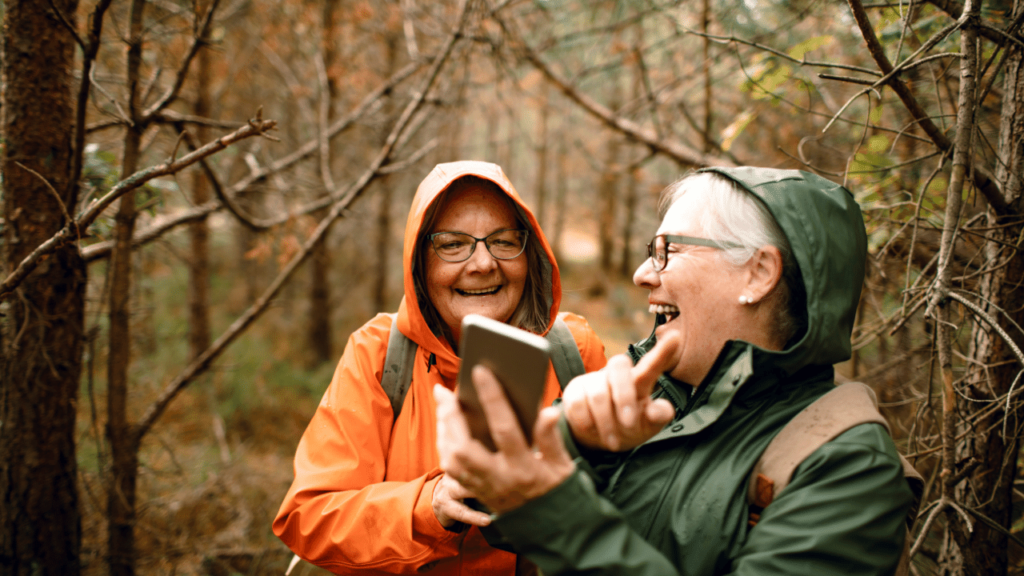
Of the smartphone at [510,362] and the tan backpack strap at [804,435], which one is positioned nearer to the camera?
the smartphone at [510,362]

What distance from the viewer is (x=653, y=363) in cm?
107

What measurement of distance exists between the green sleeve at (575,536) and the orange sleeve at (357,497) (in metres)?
0.54

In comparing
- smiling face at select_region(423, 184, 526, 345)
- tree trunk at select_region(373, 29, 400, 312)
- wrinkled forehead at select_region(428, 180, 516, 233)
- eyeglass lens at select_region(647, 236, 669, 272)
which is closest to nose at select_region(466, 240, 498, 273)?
smiling face at select_region(423, 184, 526, 345)

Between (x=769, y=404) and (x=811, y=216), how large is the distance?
1.60 feet

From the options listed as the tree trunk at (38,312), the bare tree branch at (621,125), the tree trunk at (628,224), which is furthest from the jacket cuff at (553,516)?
the tree trunk at (628,224)

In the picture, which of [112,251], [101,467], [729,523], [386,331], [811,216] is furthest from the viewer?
[101,467]

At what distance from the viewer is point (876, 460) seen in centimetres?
111

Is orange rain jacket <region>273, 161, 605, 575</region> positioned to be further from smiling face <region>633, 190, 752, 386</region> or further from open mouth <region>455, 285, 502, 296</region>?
smiling face <region>633, 190, 752, 386</region>

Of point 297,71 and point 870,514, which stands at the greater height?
point 297,71

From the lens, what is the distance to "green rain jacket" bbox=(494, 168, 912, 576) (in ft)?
3.32

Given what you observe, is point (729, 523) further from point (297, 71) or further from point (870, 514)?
point (297, 71)

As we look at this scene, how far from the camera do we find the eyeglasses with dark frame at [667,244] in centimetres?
138

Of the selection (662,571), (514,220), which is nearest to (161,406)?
(514,220)

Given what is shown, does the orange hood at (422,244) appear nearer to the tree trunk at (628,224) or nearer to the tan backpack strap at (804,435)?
the tan backpack strap at (804,435)
